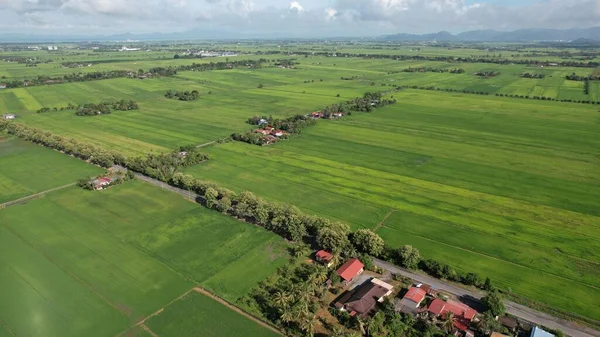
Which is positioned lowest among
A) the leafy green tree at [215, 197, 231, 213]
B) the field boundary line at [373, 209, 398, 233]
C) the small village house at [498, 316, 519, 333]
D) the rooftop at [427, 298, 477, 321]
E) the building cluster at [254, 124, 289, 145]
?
the small village house at [498, 316, 519, 333]

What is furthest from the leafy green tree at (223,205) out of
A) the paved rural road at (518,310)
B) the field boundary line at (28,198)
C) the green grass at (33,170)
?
the green grass at (33,170)

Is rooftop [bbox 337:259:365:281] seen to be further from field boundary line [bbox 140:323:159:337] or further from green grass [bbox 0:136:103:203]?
green grass [bbox 0:136:103:203]

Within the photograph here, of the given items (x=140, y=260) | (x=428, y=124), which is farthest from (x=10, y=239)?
(x=428, y=124)

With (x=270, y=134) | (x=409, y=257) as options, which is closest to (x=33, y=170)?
(x=270, y=134)

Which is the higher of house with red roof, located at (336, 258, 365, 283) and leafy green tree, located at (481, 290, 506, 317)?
leafy green tree, located at (481, 290, 506, 317)

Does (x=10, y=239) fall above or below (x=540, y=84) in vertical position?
below

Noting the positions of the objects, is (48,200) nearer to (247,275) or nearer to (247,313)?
(247,275)

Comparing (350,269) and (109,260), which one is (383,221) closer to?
(350,269)

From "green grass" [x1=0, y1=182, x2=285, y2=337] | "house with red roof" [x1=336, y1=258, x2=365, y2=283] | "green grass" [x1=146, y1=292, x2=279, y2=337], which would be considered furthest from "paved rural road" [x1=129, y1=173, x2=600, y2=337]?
"green grass" [x1=146, y1=292, x2=279, y2=337]
